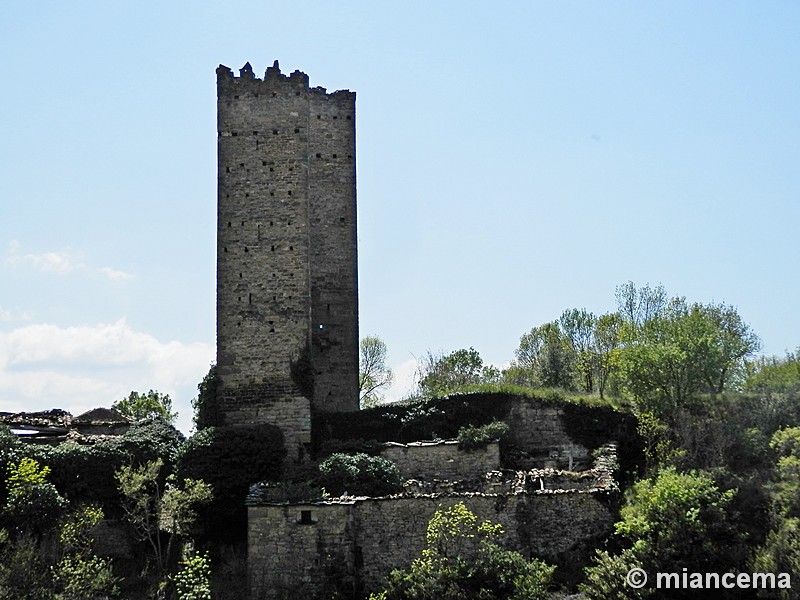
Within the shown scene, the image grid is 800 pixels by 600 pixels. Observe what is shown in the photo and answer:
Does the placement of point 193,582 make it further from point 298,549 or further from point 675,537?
point 675,537

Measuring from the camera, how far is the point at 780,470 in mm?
24062

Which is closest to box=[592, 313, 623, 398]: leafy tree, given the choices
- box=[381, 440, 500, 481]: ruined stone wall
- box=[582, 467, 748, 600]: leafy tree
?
box=[381, 440, 500, 481]: ruined stone wall

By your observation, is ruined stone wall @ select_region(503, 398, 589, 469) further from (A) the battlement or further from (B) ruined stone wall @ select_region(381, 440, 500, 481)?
(A) the battlement

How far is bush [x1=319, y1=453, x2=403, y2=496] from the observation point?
2603 centimetres

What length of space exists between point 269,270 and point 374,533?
9.49m

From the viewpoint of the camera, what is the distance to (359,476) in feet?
86.7

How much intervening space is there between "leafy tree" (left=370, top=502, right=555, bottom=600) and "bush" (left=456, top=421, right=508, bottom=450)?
3894 mm

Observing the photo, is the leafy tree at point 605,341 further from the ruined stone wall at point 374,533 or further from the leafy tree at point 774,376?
the ruined stone wall at point 374,533

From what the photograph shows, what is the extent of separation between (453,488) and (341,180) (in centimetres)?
1351

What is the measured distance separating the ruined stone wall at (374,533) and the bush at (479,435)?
3469 millimetres

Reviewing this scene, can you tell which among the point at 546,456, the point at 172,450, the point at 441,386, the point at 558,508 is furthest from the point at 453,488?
the point at 441,386

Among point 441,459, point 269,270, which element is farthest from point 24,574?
point 269,270

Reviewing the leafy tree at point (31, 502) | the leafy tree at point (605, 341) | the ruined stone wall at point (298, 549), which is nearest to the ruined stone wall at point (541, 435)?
the ruined stone wall at point (298, 549)

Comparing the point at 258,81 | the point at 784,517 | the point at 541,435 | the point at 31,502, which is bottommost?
the point at 784,517
